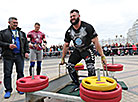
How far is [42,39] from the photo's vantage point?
2.93 m

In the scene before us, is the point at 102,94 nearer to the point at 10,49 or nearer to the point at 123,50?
the point at 10,49

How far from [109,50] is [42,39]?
1200cm

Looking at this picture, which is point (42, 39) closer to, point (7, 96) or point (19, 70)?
point (19, 70)

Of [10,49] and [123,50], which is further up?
[123,50]

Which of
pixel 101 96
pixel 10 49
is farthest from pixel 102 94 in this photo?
pixel 10 49

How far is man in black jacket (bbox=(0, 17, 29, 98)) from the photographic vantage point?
2.08 m

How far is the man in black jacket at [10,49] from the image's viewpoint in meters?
2.08

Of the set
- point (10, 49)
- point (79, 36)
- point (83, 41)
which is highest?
point (79, 36)

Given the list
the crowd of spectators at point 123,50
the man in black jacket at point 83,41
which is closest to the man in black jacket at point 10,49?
the man in black jacket at point 83,41

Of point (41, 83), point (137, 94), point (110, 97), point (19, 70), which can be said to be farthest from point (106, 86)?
point (19, 70)

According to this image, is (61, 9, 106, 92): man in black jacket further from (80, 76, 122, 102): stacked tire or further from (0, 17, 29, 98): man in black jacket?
(0, 17, 29, 98): man in black jacket

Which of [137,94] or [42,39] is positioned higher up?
[42,39]

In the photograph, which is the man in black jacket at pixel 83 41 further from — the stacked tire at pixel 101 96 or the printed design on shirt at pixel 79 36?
the stacked tire at pixel 101 96

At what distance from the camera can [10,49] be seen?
212 centimetres
